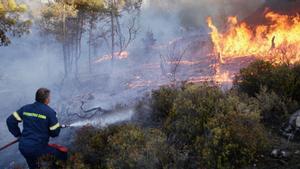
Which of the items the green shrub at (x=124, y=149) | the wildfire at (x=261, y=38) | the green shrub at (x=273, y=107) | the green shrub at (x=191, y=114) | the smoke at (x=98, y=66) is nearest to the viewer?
the green shrub at (x=124, y=149)

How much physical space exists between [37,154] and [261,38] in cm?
1552

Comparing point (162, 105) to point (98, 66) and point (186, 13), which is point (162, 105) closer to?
point (98, 66)

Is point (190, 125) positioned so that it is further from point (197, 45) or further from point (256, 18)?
point (197, 45)

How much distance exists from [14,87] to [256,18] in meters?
18.4

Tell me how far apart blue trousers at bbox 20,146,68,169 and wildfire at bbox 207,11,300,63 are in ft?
41.3

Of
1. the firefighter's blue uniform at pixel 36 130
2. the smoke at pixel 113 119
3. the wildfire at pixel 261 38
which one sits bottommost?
the smoke at pixel 113 119

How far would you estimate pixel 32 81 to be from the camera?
92.5 feet

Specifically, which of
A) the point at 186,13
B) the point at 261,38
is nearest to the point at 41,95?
the point at 261,38

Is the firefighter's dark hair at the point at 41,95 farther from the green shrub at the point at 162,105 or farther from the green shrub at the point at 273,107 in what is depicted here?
the green shrub at the point at 273,107

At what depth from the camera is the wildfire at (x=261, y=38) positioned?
17.2 meters

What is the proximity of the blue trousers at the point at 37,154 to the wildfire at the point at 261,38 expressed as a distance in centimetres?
1259

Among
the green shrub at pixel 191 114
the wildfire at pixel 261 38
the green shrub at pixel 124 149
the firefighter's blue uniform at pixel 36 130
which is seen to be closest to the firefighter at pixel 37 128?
the firefighter's blue uniform at pixel 36 130

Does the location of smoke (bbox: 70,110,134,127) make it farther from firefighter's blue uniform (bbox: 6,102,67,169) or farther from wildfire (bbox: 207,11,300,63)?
wildfire (bbox: 207,11,300,63)

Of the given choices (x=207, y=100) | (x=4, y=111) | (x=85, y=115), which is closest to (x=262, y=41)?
(x=85, y=115)
